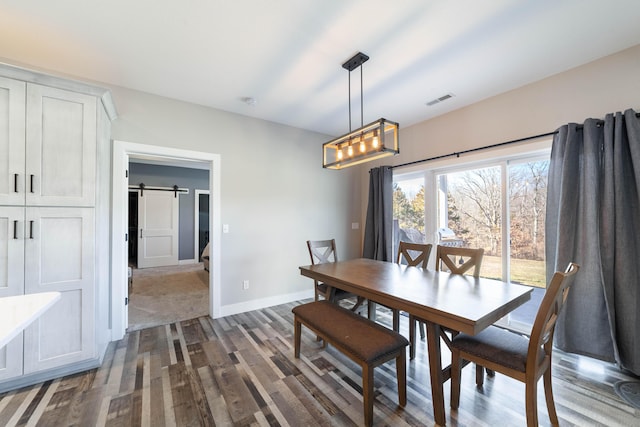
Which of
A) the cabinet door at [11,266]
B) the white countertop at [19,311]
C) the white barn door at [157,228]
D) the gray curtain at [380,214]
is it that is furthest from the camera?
the white barn door at [157,228]

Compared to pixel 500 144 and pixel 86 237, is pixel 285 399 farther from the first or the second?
pixel 500 144

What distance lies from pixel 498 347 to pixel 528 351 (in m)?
0.22

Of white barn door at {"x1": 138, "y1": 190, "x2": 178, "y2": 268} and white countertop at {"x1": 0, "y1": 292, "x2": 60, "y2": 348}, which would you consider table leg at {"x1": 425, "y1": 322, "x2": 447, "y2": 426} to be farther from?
white barn door at {"x1": 138, "y1": 190, "x2": 178, "y2": 268}

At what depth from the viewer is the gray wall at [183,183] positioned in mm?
Answer: 6590

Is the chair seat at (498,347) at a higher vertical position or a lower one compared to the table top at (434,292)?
lower

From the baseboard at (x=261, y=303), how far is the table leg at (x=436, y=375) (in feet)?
8.24

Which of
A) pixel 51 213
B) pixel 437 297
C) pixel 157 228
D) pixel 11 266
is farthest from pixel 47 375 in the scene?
pixel 157 228

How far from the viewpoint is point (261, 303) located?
11.8 feet

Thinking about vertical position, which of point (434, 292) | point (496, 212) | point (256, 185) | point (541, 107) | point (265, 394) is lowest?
point (265, 394)

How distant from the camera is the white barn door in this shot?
6391 millimetres

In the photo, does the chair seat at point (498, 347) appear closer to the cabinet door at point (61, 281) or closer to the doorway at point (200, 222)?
the cabinet door at point (61, 281)

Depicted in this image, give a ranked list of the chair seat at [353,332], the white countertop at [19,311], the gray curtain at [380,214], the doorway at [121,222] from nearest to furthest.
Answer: the white countertop at [19,311] < the chair seat at [353,332] < the doorway at [121,222] < the gray curtain at [380,214]

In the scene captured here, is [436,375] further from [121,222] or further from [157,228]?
[157,228]

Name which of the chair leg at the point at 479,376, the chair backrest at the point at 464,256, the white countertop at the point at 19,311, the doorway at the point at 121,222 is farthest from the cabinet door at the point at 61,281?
the chair backrest at the point at 464,256
